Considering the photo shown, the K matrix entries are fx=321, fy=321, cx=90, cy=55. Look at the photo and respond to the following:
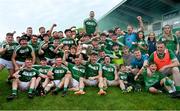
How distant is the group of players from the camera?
1075cm

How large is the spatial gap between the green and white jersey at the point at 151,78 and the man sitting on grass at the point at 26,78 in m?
3.73

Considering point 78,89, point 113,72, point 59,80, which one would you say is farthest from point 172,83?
point 59,80

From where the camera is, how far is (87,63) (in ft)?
39.0

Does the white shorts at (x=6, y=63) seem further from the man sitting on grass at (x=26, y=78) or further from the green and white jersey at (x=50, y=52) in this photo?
the green and white jersey at (x=50, y=52)

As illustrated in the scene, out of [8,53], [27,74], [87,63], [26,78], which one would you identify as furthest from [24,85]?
[87,63]

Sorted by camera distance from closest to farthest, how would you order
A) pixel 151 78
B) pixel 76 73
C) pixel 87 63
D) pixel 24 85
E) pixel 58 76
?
pixel 24 85, pixel 151 78, pixel 58 76, pixel 76 73, pixel 87 63

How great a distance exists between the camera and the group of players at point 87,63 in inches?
423

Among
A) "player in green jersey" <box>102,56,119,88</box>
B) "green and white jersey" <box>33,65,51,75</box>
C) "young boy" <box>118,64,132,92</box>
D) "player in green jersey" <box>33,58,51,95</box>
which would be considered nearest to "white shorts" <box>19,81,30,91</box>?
"player in green jersey" <box>33,58,51,95</box>

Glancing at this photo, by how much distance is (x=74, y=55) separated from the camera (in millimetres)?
12227

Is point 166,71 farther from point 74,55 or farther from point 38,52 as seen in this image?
point 38,52

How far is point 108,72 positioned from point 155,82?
1738 mm

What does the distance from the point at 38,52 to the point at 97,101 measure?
3509 mm

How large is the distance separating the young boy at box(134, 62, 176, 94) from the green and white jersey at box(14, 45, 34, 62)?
4.19 meters

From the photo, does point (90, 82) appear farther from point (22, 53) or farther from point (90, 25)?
point (90, 25)
